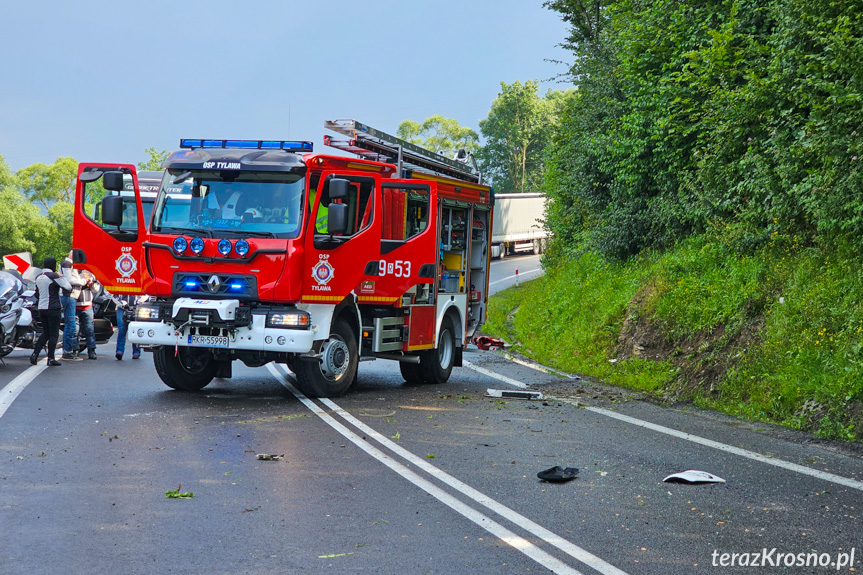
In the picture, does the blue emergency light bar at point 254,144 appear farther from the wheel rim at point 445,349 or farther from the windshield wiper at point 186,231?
the wheel rim at point 445,349

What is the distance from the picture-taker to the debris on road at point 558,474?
23.6ft

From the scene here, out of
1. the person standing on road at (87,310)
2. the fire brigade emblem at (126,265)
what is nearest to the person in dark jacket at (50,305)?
the person standing on road at (87,310)

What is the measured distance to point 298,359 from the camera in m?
11.5

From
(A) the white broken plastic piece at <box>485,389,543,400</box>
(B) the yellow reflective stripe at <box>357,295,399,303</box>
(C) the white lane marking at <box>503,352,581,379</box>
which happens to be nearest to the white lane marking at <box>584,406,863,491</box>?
(A) the white broken plastic piece at <box>485,389,543,400</box>

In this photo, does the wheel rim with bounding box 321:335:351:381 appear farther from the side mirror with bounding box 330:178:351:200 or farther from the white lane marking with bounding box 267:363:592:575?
the side mirror with bounding box 330:178:351:200

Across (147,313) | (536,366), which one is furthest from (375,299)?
(536,366)

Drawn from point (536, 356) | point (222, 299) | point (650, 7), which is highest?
point (650, 7)

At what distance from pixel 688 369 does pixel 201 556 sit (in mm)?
9076

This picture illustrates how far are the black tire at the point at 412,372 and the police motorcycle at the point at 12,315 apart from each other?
6.53 m

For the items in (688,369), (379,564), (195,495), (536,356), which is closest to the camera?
(379,564)

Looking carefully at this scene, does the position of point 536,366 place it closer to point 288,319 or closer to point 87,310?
point 288,319

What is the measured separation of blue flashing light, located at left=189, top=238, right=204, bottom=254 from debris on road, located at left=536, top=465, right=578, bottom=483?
5.65 meters

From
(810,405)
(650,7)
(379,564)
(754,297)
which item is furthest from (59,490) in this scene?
(650,7)

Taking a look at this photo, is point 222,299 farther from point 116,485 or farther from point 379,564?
point 379,564
